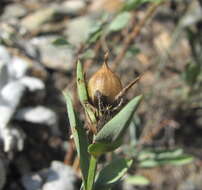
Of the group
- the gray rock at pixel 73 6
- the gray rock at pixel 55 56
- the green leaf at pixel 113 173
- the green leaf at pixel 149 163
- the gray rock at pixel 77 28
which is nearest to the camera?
the green leaf at pixel 113 173

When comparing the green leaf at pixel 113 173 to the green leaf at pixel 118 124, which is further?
the green leaf at pixel 113 173

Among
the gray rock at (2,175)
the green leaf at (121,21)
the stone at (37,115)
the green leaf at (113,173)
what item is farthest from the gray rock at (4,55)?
the green leaf at (113,173)

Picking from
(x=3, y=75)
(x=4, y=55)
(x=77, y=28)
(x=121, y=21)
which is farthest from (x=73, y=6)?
(x=121, y=21)

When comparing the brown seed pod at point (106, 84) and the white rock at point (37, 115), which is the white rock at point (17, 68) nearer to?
the white rock at point (37, 115)

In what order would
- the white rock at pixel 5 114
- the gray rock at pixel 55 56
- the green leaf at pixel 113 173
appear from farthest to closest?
the gray rock at pixel 55 56
the white rock at pixel 5 114
the green leaf at pixel 113 173

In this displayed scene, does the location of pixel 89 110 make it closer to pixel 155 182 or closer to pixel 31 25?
pixel 155 182

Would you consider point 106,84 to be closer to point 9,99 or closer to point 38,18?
point 9,99
